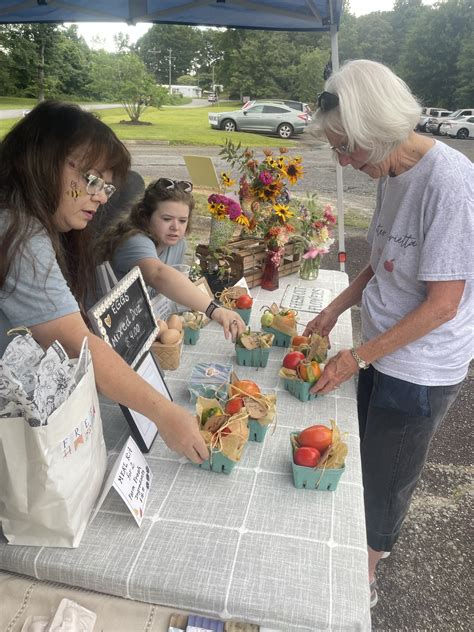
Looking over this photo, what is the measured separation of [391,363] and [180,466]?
0.71 metres

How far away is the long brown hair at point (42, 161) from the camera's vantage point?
108cm

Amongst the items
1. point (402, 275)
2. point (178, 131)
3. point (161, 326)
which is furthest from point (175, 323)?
point (178, 131)

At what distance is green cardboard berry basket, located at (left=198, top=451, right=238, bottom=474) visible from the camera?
1114 millimetres

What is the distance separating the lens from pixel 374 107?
1229 mm

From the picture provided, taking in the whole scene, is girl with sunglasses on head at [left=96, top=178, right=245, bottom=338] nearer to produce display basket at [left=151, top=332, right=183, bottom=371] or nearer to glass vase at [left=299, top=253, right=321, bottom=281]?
produce display basket at [left=151, top=332, right=183, bottom=371]

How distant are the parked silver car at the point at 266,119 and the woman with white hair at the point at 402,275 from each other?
1593 cm

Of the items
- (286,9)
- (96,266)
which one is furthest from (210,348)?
(286,9)

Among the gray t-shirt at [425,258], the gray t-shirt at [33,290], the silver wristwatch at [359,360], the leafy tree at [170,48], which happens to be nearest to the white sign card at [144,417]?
the gray t-shirt at [33,290]

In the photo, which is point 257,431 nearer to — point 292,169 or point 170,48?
point 292,169

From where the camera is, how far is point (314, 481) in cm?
109

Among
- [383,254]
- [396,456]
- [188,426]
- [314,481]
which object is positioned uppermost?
[383,254]

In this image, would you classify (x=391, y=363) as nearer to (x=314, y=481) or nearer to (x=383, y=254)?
(x=383, y=254)

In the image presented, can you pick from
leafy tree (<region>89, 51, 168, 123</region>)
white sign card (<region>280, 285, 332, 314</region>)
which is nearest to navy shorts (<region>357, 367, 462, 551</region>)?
white sign card (<region>280, 285, 332, 314</region>)

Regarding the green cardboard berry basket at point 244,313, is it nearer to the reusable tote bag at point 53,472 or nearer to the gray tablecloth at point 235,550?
the gray tablecloth at point 235,550
